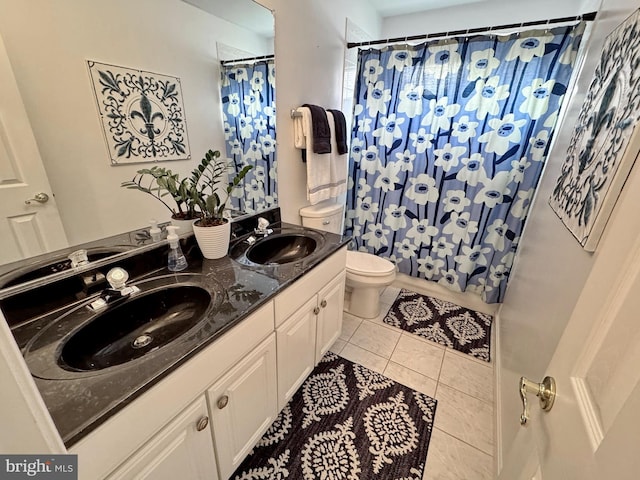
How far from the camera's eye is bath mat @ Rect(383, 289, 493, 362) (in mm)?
1975

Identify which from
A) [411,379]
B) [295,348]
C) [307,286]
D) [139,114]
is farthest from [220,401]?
[411,379]

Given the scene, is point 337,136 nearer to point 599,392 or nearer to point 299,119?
point 299,119

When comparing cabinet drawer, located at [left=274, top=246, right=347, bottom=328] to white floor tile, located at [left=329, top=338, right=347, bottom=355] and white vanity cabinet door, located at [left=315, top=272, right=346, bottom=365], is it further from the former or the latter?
white floor tile, located at [left=329, top=338, right=347, bottom=355]

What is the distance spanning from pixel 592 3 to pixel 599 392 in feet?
7.39

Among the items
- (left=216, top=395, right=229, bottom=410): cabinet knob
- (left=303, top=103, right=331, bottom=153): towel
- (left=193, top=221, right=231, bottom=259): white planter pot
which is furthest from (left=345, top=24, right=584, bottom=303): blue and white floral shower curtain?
(left=216, top=395, right=229, bottom=410): cabinet knob

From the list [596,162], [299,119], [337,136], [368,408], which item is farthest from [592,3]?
[368,408]

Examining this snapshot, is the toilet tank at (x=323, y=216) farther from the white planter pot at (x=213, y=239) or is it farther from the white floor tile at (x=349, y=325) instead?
the white planter pot at (x=213, y=239)

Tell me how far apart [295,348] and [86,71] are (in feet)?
4.27

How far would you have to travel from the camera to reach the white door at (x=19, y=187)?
748mm

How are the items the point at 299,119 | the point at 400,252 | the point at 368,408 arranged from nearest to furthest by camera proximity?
the point at 368,408 → the point at 299,119 → the point at 400,252

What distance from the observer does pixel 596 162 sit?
87cm

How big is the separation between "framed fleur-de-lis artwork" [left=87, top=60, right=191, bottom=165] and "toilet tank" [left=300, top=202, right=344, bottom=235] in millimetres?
1001

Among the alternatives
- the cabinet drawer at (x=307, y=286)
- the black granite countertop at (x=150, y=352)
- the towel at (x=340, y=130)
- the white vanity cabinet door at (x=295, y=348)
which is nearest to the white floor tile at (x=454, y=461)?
the white vanity cabinet door at (x=295, y=348)

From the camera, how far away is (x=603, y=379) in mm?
423
